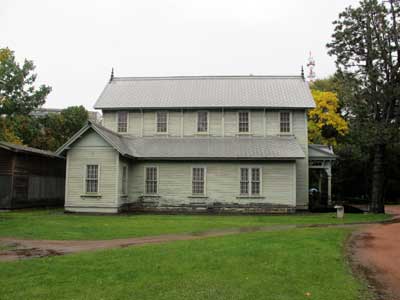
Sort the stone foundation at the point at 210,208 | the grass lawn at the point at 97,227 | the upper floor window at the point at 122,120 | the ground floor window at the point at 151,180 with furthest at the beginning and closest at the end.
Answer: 1. the upper floor window at the point at 122,120
2. the ground floor window at the point at 151,180
3. the stone foundation at the point at 210,208
4. the grass lawn at the point at 97,227

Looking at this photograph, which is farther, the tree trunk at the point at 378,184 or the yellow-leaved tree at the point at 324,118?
the yellow-leaved tree at the point at 324,118

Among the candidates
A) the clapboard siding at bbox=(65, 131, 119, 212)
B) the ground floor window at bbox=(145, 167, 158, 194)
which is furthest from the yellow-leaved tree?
the clapboard siding at bbox=(65, 131, 119, 212)

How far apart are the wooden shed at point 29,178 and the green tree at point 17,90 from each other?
9.91 meters

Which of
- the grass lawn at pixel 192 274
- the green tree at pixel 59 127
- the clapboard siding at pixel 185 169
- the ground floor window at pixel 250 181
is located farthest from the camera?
the green tree at pixel 59 127

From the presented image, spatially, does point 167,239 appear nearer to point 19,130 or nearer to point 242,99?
point 242,99

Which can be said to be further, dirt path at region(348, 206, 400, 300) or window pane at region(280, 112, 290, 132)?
window pane at region(280, 112, 290, 132)

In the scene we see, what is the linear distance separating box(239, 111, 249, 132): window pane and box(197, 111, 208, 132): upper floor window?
2.64m

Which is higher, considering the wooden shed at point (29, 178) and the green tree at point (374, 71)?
the green tree at point (374, 71)

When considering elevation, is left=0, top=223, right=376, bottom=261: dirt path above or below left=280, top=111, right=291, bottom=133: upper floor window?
below

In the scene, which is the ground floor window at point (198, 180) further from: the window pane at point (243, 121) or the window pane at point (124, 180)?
the window pane at point (243, 121)

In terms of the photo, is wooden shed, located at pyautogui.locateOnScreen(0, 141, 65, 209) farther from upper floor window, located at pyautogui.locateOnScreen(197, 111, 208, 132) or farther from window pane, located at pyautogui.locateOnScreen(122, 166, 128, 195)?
upper floor window, located at pyautogui.locateOnScreen(197, 111, 208, 132)

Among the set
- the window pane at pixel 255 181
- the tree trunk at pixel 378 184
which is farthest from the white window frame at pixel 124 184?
the tree trunk at pixel 378 184

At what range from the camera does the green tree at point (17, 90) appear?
40.8 meters

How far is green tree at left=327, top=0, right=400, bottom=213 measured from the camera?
93.2 ft
